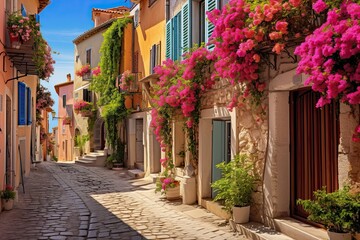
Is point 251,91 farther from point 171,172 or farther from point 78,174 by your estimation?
point 78,174

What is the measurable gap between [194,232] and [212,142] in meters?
2.83

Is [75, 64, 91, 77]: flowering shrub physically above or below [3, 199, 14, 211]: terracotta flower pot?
above

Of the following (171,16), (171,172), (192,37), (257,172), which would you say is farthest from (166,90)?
(257,172)

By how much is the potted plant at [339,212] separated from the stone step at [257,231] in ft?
4.29

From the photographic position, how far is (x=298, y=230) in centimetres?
573

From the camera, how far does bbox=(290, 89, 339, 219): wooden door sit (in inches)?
222

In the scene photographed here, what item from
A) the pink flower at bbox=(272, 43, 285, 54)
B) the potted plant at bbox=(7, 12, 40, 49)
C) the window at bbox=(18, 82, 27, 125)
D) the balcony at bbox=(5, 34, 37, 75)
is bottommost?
the window at bbox=(18, 82, 27, 125)

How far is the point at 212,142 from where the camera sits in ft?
31.2

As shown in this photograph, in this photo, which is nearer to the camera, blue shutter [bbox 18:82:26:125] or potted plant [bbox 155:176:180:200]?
potted plant [bbox 155:176:180:200]

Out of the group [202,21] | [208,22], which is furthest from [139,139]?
[208,22]

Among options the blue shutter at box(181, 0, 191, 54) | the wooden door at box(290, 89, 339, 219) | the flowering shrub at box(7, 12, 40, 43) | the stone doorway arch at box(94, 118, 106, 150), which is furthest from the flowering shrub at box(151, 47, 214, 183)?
the stone doorway arch at box(94, 118, 106, 150)

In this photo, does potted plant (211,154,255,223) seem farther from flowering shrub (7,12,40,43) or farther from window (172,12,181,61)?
flowering shrub (7,12,40,43)

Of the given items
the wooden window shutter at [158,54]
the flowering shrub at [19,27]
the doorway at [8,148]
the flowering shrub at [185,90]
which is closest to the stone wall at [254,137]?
the flowering shrub at [185,90]

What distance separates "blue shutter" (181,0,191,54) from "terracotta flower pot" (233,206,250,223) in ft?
15.7
